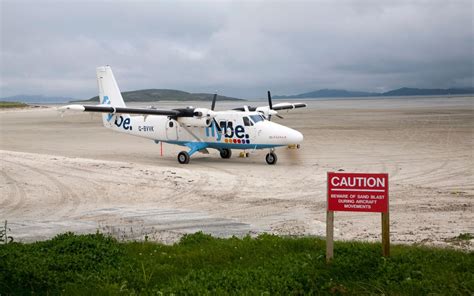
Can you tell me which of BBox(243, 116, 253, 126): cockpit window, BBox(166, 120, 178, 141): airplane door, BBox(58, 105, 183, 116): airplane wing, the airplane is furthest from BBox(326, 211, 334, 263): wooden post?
BBox(166, 120, 178, 141): airplane door

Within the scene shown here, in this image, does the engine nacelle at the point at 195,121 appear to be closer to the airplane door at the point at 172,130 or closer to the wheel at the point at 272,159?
the airplane door at the point at 172,130

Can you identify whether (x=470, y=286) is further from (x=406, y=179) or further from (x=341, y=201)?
(x=406, y=179)

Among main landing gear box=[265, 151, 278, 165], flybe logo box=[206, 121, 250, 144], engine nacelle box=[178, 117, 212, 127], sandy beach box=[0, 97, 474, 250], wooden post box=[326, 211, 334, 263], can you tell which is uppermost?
engine nacelle box=[178, 117, 212, 127]

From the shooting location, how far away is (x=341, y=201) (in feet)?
23.5

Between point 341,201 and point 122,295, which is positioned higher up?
point 341,201

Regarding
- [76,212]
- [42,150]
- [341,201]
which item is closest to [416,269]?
[341,201]

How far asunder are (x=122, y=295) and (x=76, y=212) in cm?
740

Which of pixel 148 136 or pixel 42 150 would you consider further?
pixel 42 150

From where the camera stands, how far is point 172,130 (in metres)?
24.7

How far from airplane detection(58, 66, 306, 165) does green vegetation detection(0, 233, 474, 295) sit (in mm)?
14060

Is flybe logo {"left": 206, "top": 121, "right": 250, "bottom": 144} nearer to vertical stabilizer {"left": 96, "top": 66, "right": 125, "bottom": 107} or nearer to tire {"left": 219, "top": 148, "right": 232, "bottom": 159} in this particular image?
tire {"left": 219, "top": 148, "right": 232, "bottom": 159}

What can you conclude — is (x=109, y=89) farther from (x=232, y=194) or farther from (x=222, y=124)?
(x=232, y=194)

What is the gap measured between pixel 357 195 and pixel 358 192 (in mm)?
42

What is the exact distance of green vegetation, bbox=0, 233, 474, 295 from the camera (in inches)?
248
